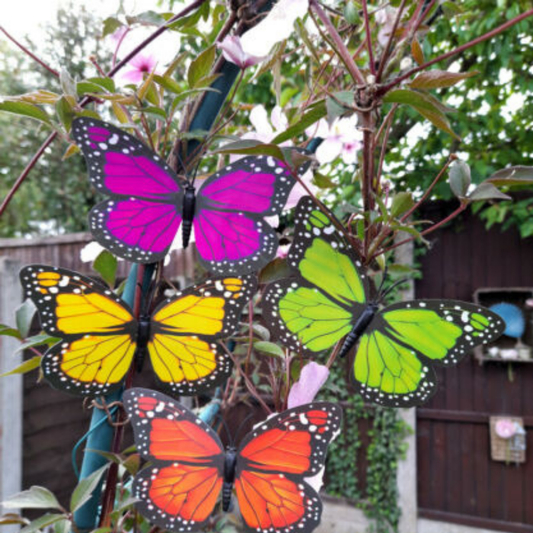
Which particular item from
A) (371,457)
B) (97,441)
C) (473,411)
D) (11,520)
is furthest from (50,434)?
(473,411)

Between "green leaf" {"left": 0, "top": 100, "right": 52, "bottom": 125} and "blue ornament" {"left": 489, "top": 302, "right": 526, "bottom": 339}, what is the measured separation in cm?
259

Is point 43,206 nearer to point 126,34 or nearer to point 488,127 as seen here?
point 488,127

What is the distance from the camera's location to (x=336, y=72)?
439 mm

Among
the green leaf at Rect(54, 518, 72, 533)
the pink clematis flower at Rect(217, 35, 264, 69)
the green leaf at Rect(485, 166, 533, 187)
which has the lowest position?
the green leaf at Rect(54, 518, 72, 533)

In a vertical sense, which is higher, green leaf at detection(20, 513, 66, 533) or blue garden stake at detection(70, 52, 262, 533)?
blue garden stake at detection(70, 52, 262, 533)

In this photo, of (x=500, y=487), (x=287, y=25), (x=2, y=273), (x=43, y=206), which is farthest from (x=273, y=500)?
(x=43, y=206)

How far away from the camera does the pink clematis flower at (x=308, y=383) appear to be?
12.7 inches

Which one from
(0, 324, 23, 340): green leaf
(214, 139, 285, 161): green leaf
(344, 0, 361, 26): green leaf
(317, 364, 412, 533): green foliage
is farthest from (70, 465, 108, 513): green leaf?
(317, 364, 412, 533): green foliage

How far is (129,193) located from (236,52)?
0.15 metres

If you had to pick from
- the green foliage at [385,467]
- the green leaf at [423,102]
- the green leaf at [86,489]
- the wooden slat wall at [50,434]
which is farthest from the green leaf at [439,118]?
the green foliage at [385,467]

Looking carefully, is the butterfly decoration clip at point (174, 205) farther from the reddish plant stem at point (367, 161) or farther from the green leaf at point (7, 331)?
the green leaf at point (7, 331)

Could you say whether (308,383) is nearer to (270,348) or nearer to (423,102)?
(270,348)

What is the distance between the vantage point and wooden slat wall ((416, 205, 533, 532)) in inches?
98.5

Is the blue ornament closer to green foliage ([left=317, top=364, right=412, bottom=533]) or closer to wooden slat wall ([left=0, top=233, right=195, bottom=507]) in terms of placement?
green foliage ([left=317, top=364, right=412, bottom=533])
